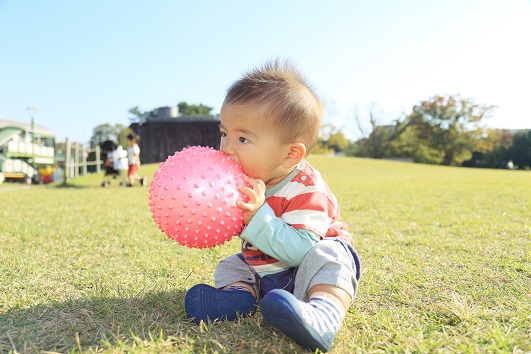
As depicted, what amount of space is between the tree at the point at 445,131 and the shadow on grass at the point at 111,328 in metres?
51.9

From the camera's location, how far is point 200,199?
6.39 feet

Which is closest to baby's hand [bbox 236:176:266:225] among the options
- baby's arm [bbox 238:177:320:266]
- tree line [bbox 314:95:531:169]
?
baby's arm [bbox 238:177:320:266]

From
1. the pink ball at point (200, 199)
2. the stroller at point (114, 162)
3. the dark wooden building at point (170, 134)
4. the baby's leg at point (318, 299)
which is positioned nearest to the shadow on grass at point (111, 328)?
the baby's leg at point (318, 299)

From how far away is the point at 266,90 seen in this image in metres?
2.04

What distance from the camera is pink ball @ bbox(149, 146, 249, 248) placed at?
1.95 metres

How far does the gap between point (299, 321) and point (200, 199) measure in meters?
0.69

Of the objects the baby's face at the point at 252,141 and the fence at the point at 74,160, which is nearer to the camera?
the baby's face at the point at 252,141

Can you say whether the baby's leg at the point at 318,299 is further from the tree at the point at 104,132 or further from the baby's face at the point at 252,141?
the tree at the point at 104,132

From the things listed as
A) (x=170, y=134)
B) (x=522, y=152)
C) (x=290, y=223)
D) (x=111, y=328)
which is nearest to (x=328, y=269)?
(x=290, y=223)

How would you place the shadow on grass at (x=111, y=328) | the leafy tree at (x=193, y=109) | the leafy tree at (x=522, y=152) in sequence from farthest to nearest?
the leafy tree at (x=193, y=109), the leafy tree at (x=522, y=152), the shadow on grass at (x=111, y=328)

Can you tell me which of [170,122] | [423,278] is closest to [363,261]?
[423,278]

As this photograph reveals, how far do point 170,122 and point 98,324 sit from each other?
3755cm

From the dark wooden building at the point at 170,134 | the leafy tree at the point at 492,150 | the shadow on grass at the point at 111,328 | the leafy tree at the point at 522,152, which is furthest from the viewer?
the leafy tree at the point at 492,150

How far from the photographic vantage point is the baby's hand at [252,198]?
1.98 m
